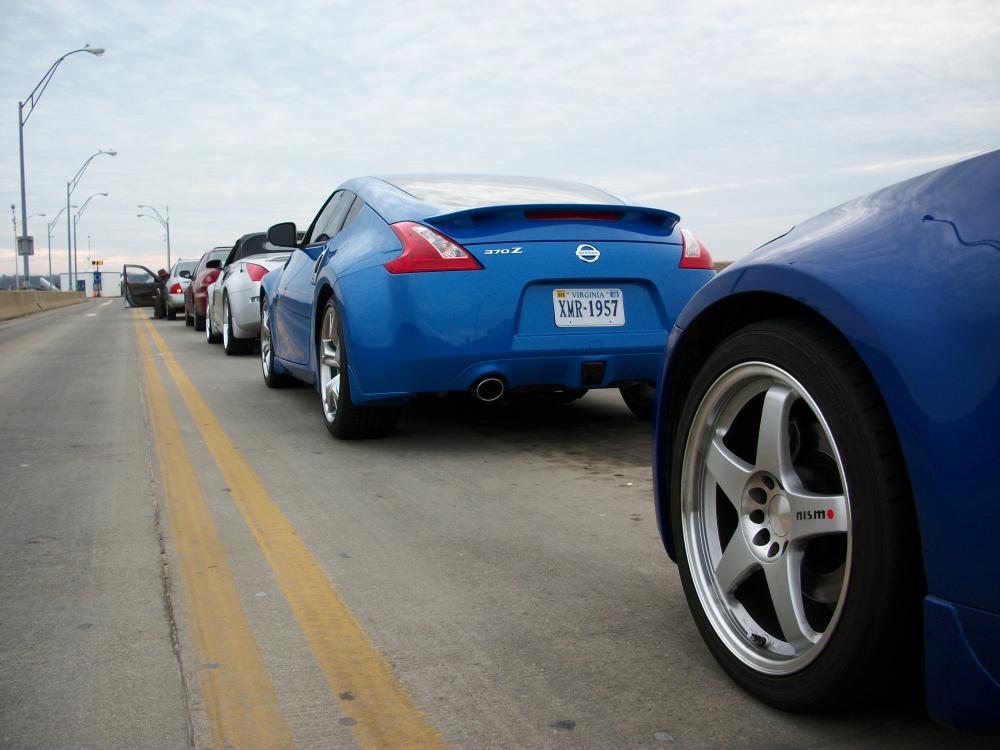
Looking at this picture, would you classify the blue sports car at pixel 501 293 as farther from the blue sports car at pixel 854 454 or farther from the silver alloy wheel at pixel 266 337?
the silver alloy wheel at pixel 266 337

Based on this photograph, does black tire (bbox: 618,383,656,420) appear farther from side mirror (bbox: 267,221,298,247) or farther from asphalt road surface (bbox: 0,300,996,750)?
side mirror (bbox: 267,221,298,247)

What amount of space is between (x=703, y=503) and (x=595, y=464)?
266 centimetres

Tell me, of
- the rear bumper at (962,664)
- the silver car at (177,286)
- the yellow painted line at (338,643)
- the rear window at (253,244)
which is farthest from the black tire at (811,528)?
the silver car at (177,286)

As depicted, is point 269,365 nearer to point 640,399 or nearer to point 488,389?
point 640,399

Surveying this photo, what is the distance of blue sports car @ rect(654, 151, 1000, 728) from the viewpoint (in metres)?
1.70

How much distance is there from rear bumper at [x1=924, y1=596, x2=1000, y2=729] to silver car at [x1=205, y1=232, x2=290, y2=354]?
34.9ft

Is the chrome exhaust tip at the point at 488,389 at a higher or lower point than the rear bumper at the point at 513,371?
lower

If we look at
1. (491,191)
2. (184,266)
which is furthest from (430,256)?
(184,266)

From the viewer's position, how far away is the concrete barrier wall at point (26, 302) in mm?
29844

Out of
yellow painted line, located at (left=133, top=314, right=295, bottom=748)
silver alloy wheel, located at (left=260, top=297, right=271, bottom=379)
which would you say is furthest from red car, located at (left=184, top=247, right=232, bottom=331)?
yellow painted line, located at (left=133, top=314, right=295, bottom=748)

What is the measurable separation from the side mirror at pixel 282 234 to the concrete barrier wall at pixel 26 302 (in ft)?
79.8

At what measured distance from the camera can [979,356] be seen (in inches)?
66.2

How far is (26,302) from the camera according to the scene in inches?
1368

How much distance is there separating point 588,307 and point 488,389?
0.64 meters
